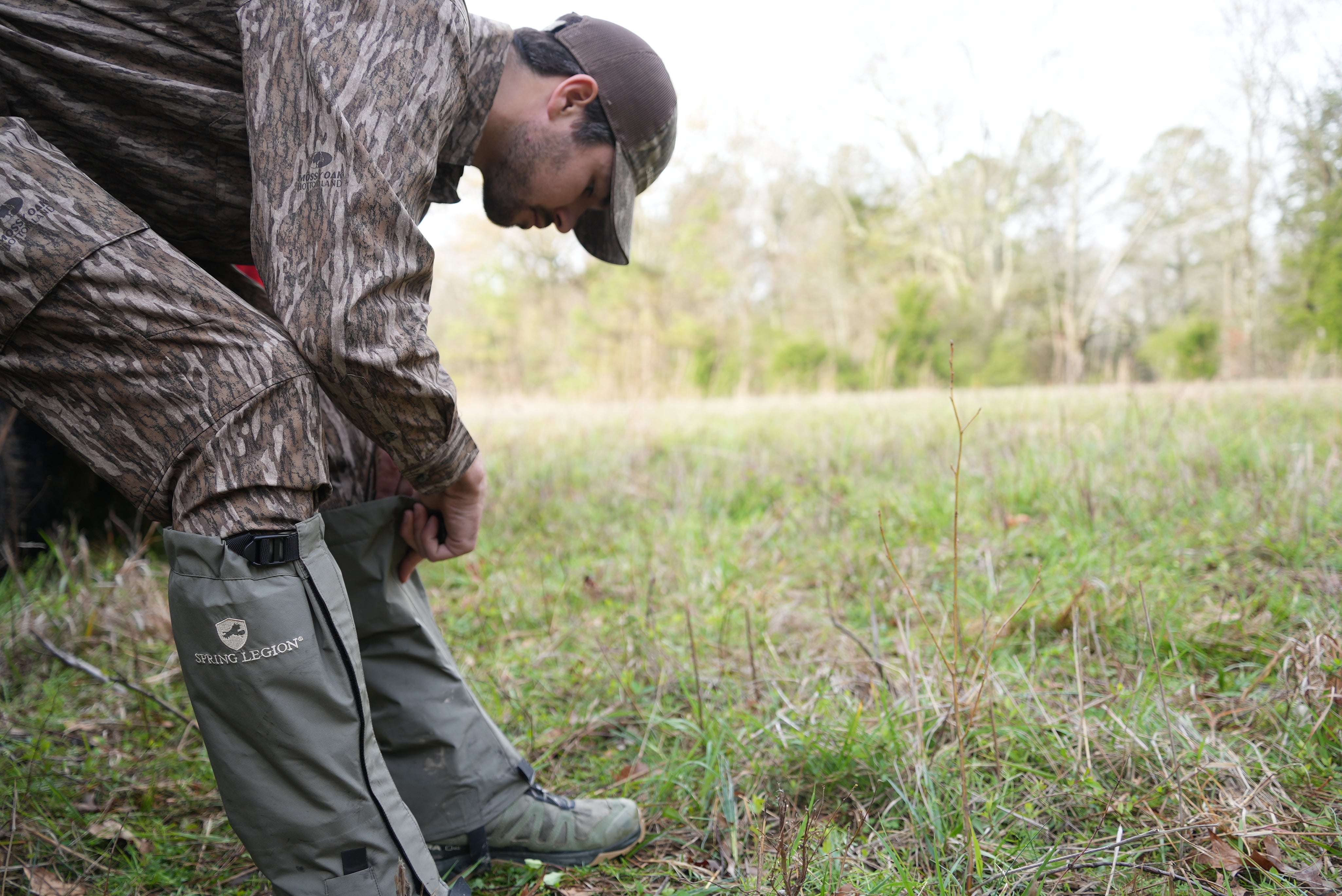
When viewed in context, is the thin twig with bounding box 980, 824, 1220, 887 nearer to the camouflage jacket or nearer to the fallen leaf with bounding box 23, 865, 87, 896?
the camouflage jacket

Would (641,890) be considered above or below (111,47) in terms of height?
below

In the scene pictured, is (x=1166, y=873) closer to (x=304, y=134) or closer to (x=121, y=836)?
(x=304, y=134)

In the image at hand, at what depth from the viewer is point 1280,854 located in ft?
3.68

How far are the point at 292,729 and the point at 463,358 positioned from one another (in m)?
20.6

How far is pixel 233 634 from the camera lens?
3.06 ft

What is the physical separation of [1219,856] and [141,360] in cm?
174

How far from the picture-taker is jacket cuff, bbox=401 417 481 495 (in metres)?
1.18

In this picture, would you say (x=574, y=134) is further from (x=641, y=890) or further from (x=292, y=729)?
(x=641, y=890)

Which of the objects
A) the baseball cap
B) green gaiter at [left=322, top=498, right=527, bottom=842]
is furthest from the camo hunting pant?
the baseball cap

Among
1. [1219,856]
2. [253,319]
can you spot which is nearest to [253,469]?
[253,319]

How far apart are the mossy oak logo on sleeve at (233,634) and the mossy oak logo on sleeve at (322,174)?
0.60 meters

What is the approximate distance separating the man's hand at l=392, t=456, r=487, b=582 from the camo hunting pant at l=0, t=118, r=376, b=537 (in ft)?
1.13

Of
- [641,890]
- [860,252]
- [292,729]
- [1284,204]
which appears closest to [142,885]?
[292,729]

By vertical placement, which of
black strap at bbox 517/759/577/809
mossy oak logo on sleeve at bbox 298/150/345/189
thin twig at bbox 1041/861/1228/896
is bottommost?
black strap at bbox 517/759/577/809
